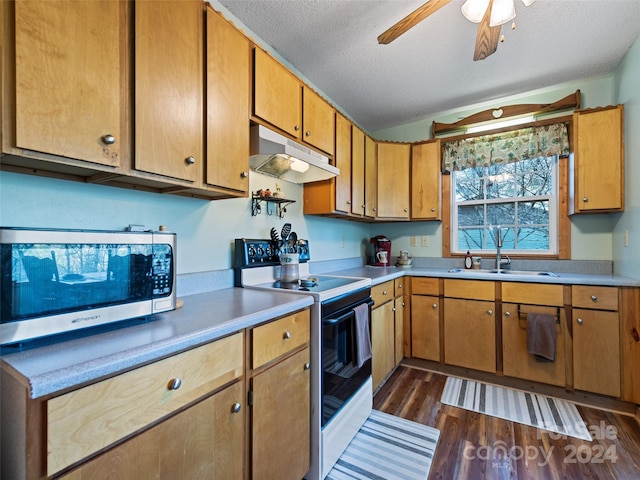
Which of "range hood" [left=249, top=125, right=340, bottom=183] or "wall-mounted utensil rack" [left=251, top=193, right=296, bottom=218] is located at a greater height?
"range hood" [left=249, top=125, right=340, bottom=183]

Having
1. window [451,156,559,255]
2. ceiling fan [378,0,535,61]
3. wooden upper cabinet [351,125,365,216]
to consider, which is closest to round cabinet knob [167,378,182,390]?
ceiling fan [378,0,535,61]

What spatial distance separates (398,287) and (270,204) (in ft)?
4.49

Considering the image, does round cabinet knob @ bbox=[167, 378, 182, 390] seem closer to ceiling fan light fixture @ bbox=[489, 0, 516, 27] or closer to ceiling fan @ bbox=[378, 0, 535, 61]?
ceiling fan @ bbox=[378, 0, 535, 61]

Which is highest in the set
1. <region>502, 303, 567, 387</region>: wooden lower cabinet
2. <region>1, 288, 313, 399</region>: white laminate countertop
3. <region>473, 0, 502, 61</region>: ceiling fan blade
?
<region>473, 0, 502, 61</region>: ceiling fan blade

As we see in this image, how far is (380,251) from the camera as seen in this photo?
316 cm

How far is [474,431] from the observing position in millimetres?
1804

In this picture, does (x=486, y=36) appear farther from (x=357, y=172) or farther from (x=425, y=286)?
(x=425, y=286)

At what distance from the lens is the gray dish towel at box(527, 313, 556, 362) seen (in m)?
2.12

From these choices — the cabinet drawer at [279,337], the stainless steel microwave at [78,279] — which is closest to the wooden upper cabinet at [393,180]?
the cabinet drawer at [279,337]

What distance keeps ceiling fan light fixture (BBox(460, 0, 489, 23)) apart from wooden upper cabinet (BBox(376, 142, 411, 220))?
147cm

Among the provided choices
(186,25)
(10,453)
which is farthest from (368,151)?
(10,453)

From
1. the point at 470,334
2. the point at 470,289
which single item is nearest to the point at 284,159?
the point at 470,289

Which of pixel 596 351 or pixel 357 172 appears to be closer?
pixel 596 351

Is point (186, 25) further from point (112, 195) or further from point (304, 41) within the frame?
point (304, 41)
